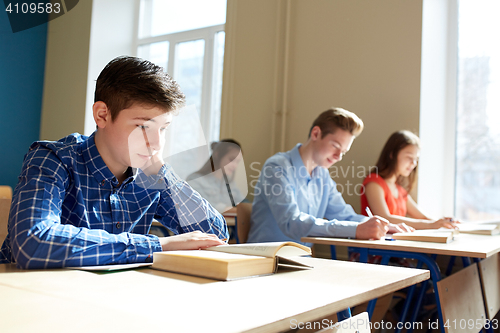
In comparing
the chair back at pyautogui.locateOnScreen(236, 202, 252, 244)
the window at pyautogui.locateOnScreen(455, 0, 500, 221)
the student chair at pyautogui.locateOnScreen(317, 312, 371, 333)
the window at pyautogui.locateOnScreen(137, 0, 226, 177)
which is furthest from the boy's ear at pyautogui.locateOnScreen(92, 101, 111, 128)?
the window at pyautogui.locateOnScreen(137, 0, 226, 177)

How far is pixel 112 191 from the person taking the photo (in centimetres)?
111

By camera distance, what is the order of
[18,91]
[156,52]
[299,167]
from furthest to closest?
[156,52] → [18,91] → [299,167]

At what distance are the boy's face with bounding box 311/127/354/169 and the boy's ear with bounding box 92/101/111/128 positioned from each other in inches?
51.3

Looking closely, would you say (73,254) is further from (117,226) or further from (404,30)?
(404,30)

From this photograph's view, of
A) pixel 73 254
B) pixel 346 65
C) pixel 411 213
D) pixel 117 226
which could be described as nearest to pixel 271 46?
pixel 346 65

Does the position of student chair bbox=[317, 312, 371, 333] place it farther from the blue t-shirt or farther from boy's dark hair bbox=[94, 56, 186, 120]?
the blue t-shirt

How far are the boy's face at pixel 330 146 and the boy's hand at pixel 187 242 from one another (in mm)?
1294

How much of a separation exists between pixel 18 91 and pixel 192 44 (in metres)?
1.79

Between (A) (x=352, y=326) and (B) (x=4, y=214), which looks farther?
(B) (x=4, y=214)

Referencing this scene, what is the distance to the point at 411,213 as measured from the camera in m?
2.71

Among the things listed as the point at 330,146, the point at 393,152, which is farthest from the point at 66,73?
the point at 393,152

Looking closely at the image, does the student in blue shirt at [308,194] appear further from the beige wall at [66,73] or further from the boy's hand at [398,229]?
the beige wall at [66,73]

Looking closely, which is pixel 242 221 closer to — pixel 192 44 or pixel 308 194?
pixel 308 194

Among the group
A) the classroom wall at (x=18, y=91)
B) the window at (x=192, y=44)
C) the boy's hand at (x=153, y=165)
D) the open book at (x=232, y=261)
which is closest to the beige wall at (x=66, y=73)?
the classroom wall at (x=18, y=91)
